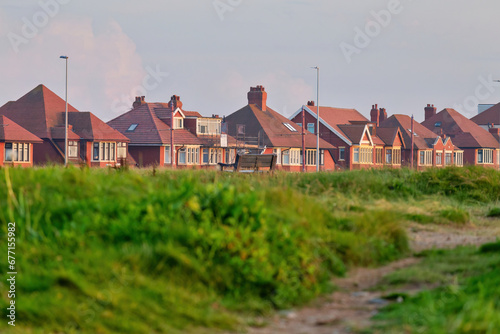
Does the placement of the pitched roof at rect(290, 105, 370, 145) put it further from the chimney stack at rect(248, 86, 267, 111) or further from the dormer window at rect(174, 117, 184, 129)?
the dormer window at rect(174, 117, 184, 129)

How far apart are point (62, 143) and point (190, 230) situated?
57360 mm

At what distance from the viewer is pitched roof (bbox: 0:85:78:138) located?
A: 62656 millimetres

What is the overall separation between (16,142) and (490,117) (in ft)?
261

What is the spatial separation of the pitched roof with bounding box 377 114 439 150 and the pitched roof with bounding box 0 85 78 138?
42547 mm

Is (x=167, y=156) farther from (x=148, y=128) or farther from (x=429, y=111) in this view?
(x=429, y=111)

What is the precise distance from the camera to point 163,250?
6.71 m

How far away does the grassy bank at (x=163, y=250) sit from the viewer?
5.95m

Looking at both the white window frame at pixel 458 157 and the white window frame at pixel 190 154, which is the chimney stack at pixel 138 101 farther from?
the white window frame at pixel 458 157

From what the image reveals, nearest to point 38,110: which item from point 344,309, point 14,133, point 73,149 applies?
point 73,149

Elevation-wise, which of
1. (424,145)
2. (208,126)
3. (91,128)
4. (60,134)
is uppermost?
(208,126)

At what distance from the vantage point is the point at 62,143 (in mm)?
62281

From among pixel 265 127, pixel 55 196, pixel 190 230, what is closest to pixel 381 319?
pixel 190 230

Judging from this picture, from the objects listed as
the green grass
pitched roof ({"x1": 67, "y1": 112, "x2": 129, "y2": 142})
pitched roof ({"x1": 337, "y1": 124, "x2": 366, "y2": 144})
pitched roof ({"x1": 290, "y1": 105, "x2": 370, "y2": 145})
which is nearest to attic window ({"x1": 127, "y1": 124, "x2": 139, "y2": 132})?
pitched roof ({"x1": 67, "y1": 112, "x2": 129, "y2": 142})

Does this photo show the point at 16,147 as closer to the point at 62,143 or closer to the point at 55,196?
the point at 62,143
